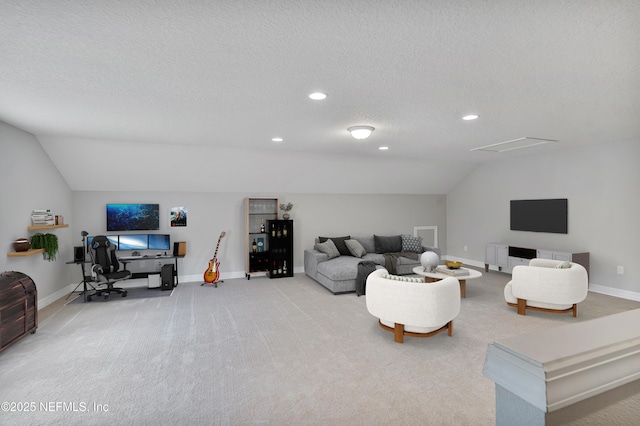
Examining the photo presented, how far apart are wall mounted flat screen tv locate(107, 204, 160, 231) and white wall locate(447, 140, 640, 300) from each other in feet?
23.8

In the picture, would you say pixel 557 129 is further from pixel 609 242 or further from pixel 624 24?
pixel 624 24

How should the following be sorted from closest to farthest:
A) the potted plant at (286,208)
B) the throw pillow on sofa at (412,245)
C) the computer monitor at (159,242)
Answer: the computer monitor at (159,242), the potted plant at (286,208), the throw pillow on sofa at (412,245)

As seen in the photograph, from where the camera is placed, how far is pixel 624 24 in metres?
2.08

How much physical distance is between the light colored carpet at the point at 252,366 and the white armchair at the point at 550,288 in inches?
7.0

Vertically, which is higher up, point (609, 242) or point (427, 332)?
point (609, 242)

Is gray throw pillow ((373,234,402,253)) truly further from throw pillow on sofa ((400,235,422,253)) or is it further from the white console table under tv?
the white console table under tv

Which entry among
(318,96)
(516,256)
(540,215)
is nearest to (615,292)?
(516,256)

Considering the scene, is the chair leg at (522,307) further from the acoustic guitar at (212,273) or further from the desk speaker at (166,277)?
the desk speaker at (166,277)

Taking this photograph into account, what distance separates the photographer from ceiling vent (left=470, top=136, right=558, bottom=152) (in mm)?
5526

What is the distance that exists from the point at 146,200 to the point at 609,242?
8.31m

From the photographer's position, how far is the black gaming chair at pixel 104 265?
18.4 feet

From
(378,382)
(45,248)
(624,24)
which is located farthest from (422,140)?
(45,248)

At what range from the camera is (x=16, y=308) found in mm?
3744

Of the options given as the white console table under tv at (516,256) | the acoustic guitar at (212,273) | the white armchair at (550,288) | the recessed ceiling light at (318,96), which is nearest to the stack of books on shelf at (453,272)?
the white armchair at (550,288)
